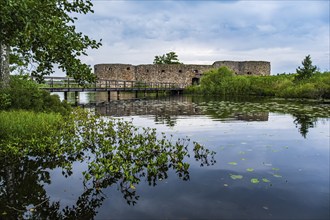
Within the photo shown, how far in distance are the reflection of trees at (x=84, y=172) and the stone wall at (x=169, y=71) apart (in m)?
46.7

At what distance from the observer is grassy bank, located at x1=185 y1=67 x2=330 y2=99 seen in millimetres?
30422

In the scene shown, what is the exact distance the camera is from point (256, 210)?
4.60 m

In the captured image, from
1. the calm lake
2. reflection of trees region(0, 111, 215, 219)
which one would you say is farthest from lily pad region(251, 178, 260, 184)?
reflection of trees region(0, 111, 215, 219)

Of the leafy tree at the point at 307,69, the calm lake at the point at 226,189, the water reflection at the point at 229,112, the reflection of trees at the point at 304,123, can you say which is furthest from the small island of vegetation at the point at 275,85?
the calm lake at the point at 226,189

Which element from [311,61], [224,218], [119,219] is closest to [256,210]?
[224,218]

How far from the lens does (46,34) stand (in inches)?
274

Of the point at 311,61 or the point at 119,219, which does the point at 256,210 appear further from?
the point at 311,61

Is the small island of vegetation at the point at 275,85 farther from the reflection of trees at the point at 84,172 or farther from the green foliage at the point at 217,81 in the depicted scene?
the reflection of trees at the point at 84,172

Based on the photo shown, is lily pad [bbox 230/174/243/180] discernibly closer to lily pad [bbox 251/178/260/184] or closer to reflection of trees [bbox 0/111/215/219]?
lily pad [bbox 251/178/260/184]

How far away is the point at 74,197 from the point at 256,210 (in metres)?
2.90

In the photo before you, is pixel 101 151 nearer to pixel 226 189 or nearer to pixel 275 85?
pixel 226 189

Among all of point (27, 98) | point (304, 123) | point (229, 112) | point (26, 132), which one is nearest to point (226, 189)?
point (26, 132)

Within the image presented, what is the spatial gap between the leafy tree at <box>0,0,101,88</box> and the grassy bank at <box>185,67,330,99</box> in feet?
88.9

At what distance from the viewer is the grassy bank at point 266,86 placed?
3042 centimetres
